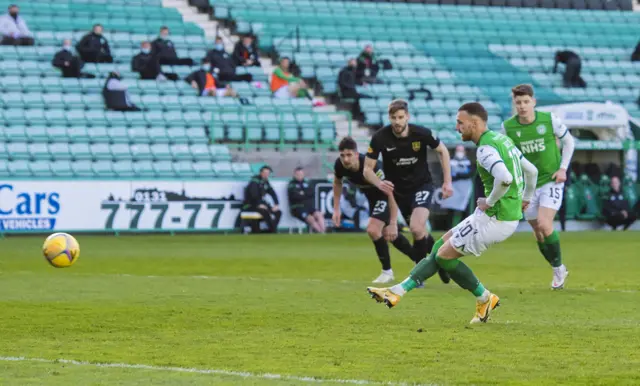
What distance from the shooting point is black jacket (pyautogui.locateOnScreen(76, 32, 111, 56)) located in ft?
94.3

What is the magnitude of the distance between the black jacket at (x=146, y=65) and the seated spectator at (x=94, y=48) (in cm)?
66

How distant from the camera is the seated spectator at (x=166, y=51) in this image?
29.1 meters

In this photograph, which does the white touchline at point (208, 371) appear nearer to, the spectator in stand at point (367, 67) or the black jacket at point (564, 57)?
the spectator in stand at point (367, 67)

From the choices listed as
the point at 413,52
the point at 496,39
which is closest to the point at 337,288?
the point at 413,52

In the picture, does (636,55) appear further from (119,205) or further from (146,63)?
(119,205)

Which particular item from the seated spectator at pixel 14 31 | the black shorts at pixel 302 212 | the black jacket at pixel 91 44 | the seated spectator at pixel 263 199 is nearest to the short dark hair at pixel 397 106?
the seated spectator at pixel 263 199

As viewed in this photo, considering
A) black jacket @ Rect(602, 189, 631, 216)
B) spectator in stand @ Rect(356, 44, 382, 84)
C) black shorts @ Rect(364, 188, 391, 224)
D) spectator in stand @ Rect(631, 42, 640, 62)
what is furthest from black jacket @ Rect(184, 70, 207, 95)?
black shorts @ Rect(364, 188, 391, 224)

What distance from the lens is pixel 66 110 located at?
90.5 feet

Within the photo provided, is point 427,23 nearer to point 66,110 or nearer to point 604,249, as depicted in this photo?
point 66,110

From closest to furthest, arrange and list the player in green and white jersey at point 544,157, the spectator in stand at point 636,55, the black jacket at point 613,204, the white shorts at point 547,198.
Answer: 1. the player in green and white jersey at point 544,157
2. the white shorts at point 547,198
3. the black jacket at point 613,204
4. the spectator in stand at point 636,55

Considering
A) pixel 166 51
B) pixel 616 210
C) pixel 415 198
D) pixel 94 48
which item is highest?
pixel 94 48

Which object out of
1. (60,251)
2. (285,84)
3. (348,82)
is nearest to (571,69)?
(348,82)

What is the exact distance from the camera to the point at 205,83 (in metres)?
29.4

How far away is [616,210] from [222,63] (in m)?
9.97
